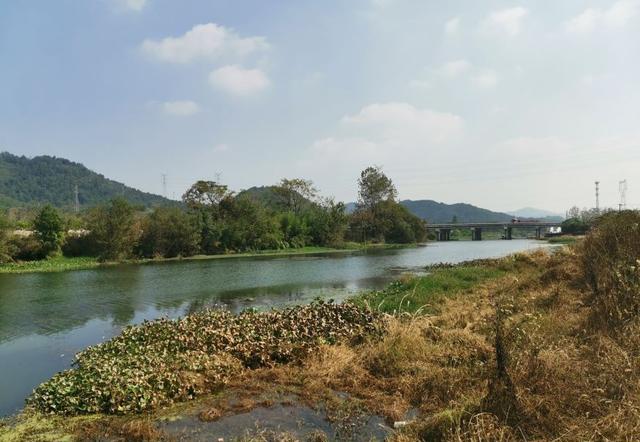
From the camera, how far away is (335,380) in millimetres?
9883

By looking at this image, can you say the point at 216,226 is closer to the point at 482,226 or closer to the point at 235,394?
the point at 235,394

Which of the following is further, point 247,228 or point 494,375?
point 247,228

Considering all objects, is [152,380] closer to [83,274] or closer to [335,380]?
[335,380]

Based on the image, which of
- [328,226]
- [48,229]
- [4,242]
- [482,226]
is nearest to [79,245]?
[48,229]

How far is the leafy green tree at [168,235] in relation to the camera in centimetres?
5712

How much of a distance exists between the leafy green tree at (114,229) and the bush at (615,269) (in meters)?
48.4

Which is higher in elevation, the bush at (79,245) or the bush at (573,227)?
the bush at (573,227)

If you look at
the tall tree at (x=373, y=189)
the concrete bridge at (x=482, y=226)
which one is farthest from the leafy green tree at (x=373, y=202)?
the concrete bridge at (x=482, y=226)

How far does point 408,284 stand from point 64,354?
48.5 ft

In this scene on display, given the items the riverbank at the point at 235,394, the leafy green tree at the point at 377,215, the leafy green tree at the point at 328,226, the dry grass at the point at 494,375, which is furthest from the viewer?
the leafy green tree at the point at 377,215

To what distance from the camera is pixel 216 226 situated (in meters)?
63.2

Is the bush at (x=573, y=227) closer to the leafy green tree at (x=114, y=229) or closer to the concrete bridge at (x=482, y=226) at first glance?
the concrete bridge at (x=482, y=226)

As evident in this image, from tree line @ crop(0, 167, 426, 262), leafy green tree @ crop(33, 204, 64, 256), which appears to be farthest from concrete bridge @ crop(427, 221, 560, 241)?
leafy green tree @ crop(33, 204, 64, 256)

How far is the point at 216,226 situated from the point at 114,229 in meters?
14.4
